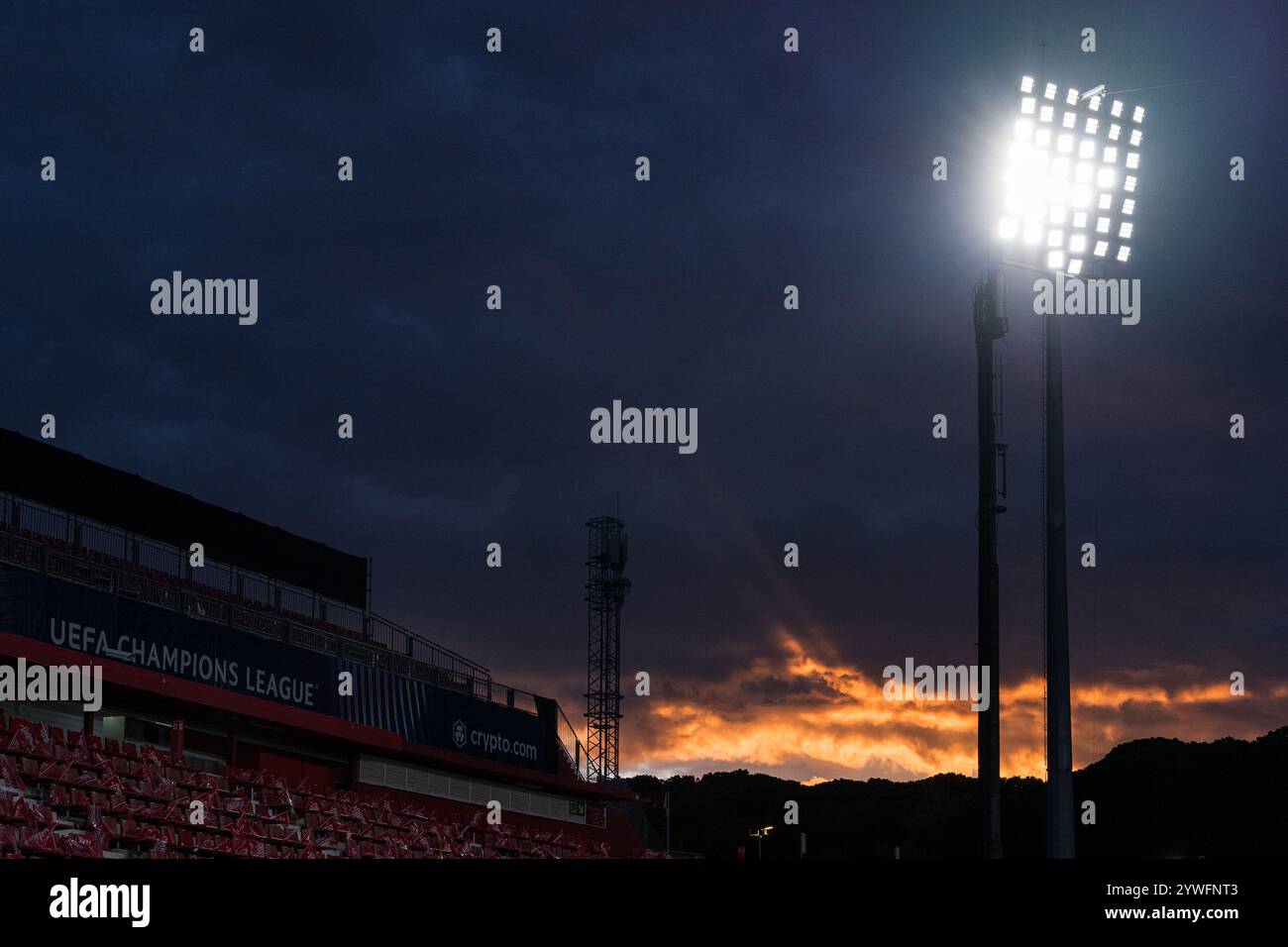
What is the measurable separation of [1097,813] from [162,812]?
172 feet

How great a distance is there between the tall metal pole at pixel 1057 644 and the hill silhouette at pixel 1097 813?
4124cm

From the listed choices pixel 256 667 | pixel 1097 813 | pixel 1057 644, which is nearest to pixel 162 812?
pixel 256 667

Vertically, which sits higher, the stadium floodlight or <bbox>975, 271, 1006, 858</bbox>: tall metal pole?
the stadium floodlight

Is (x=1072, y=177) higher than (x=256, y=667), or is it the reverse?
(x=1072, y=177)

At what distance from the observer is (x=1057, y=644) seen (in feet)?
58.8

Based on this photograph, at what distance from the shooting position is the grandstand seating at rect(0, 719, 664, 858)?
68.8 feet

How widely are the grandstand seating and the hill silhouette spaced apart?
29.8 m

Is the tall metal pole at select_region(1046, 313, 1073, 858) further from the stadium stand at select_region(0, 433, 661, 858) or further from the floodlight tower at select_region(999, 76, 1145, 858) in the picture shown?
the stadium stand at select_region(0, 433, 661, 858)

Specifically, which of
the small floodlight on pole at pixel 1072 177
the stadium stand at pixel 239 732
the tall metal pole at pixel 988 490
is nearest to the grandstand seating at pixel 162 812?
the stadium stand at pixel 239 732

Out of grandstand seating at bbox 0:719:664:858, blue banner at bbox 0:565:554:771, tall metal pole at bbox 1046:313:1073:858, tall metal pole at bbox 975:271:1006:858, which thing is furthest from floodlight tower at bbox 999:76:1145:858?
blue banner at bbox 0:565:554:771

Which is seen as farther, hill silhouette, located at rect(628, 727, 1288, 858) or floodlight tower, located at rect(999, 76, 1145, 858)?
hill silhouette, located at rect(628, 727, 1288, 858)

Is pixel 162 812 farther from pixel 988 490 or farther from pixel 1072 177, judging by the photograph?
pixel 1072 177
